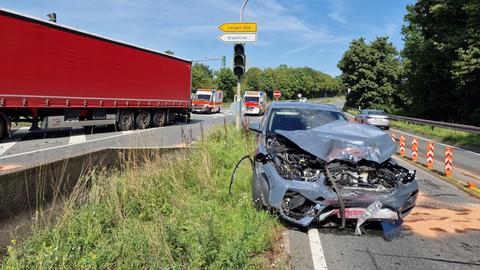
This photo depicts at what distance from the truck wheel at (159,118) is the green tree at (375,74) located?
4459 cm

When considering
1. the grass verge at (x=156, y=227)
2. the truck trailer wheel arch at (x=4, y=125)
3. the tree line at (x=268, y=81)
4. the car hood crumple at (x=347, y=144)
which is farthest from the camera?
the tree line at (x=268, y=81)

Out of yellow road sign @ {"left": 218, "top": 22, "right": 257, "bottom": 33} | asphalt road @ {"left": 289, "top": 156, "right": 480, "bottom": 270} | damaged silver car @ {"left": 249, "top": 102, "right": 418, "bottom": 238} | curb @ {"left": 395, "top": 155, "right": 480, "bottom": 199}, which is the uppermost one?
yellow road sign @ {"left": 218, "top": 22, "right": 257, "bottom": 33}

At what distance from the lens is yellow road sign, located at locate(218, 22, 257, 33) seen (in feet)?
43.4

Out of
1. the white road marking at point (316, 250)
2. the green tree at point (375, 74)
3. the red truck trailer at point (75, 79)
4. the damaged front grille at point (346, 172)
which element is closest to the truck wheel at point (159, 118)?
the red truck trailer at point (75, 79)

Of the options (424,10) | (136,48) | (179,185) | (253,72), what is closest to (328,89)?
(253,72)

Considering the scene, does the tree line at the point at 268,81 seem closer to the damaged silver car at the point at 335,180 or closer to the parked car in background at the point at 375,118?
the parked car in background at the point at 375,118

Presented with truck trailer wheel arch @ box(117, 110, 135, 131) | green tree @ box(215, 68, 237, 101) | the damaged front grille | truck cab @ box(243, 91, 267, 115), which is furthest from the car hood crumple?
green tree @ box(215, 68, 237, 101)

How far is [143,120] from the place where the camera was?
22.6m

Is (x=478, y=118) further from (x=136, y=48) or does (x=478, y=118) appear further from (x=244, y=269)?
(x=244, y=269)

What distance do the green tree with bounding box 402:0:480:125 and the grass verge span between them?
2346 centimetres

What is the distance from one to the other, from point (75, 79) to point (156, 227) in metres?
14.1

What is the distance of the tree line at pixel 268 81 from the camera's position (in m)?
97.0

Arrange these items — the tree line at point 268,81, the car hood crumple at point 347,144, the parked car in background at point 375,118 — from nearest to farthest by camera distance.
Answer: the car hood crumple at point 347,144, the parked car in background at point 375,118, the tree line at point 268,81

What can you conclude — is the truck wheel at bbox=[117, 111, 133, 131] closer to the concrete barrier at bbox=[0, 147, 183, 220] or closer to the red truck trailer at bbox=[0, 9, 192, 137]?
the red truck trailer at bbox=[0, 9, 192, 137]
